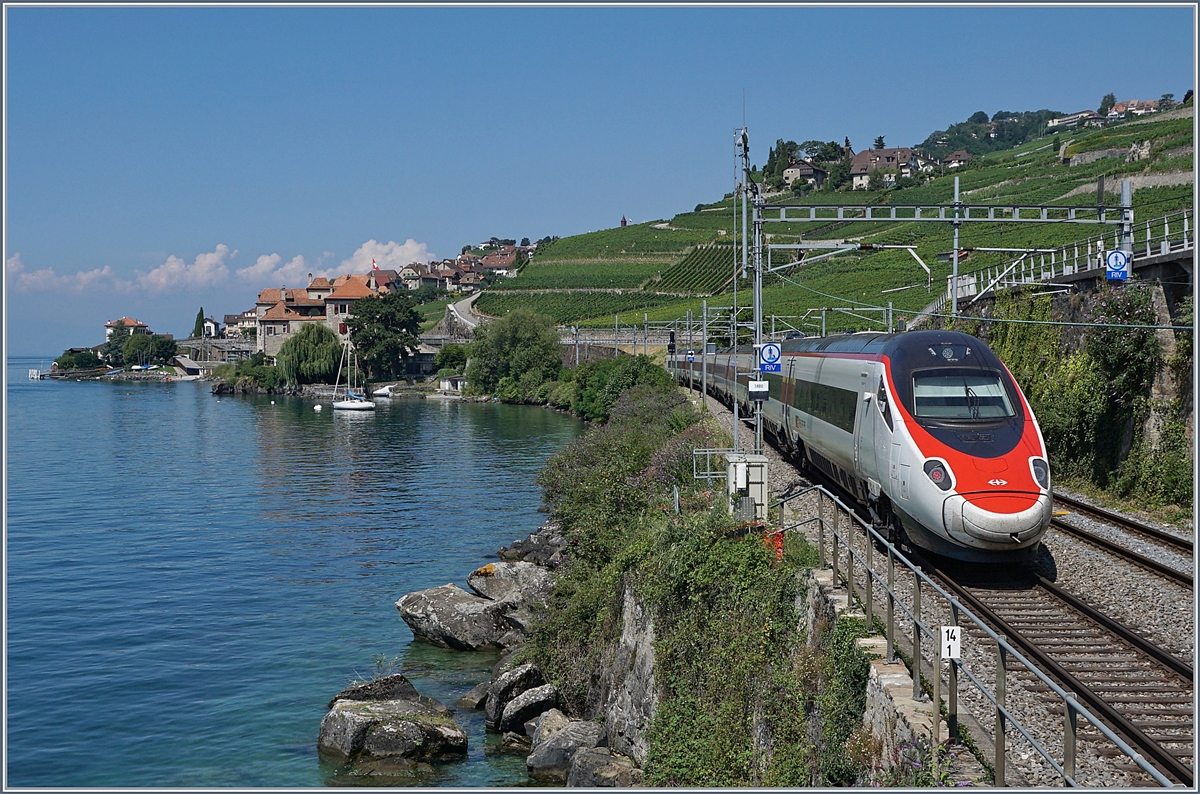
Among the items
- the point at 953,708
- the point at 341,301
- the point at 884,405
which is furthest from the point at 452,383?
the point at 953,708

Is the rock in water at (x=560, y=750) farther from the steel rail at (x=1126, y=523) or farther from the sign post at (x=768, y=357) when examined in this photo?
the steel rail at (x=1126, y=523)

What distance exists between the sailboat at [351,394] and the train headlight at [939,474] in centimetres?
9342

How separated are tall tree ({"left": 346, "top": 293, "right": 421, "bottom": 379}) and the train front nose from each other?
117 meters

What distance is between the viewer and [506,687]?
20.9 m

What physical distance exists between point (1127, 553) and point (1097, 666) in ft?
18.5

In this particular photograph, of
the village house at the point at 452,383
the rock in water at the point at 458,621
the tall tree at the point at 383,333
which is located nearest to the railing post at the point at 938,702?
the rock in water at the point at 458,621

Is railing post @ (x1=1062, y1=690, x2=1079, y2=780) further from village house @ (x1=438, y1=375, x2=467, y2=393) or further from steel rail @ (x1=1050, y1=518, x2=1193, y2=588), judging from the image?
village house @ (x1=438, y1=375, x2=467, y2=393)

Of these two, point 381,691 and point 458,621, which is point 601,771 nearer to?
point 381,691

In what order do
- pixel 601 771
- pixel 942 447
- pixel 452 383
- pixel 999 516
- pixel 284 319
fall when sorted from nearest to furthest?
pixel 999 516, pixel 942 447, pixel 601 771, pixel 452 383, pixel 284 319

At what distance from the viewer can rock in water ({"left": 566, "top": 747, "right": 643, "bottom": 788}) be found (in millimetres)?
15969

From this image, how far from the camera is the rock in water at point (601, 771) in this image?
16.0 meters

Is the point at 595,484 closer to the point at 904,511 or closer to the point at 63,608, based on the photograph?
the point at 904,511

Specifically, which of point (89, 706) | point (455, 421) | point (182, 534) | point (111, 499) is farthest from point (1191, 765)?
point (455, 421)

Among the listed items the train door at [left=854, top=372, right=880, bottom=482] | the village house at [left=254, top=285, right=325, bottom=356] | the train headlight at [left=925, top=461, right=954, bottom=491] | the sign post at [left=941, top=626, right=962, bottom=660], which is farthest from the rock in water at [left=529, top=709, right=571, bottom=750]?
the village house at [left=254, top=285, right=325, bottom=356]
